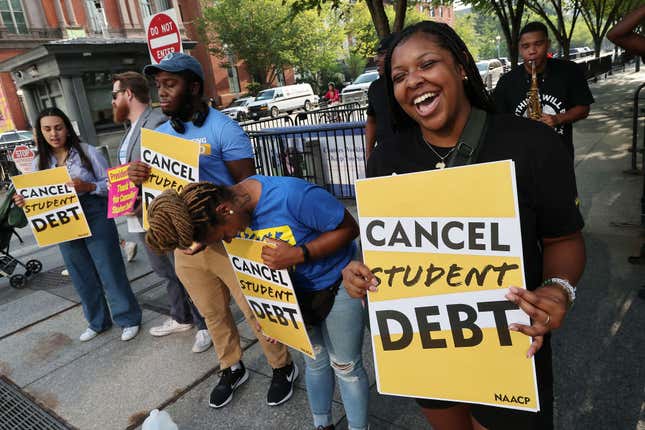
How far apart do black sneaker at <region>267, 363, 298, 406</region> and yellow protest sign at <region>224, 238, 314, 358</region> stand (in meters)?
0.93

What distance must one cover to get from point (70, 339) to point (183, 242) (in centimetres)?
346

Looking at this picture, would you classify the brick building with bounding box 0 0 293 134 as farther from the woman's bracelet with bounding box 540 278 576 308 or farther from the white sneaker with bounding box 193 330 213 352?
the woman's bracelet with bounding box 540 278 576 308

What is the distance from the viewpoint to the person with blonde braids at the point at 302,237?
5.96 feet

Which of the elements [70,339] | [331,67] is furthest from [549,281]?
[331,67]

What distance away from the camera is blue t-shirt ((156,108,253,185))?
2.83 meters

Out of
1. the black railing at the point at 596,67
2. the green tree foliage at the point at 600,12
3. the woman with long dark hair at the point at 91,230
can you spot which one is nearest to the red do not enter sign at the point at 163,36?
the woman with long dark hair at the point at 91,230

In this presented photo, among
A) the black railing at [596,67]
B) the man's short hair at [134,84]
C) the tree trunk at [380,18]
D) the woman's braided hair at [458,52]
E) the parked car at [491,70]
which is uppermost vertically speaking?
the tree trunk at [380,18]

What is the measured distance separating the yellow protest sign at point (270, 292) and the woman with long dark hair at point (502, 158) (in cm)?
55

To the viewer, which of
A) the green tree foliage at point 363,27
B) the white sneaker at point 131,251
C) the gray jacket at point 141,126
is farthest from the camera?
the green tree foliage at point 363,27

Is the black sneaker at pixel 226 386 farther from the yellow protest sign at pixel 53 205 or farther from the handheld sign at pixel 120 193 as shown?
the yellow protest sign at pixel 53 205

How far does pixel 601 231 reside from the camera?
15.8 ft

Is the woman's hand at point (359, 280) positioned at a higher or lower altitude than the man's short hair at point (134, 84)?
lower

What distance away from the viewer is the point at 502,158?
51.9 inches

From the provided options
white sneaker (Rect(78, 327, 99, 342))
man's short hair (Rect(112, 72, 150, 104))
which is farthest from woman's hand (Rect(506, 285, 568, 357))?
white sneaker (Rect(78, 327, 99, 342))
